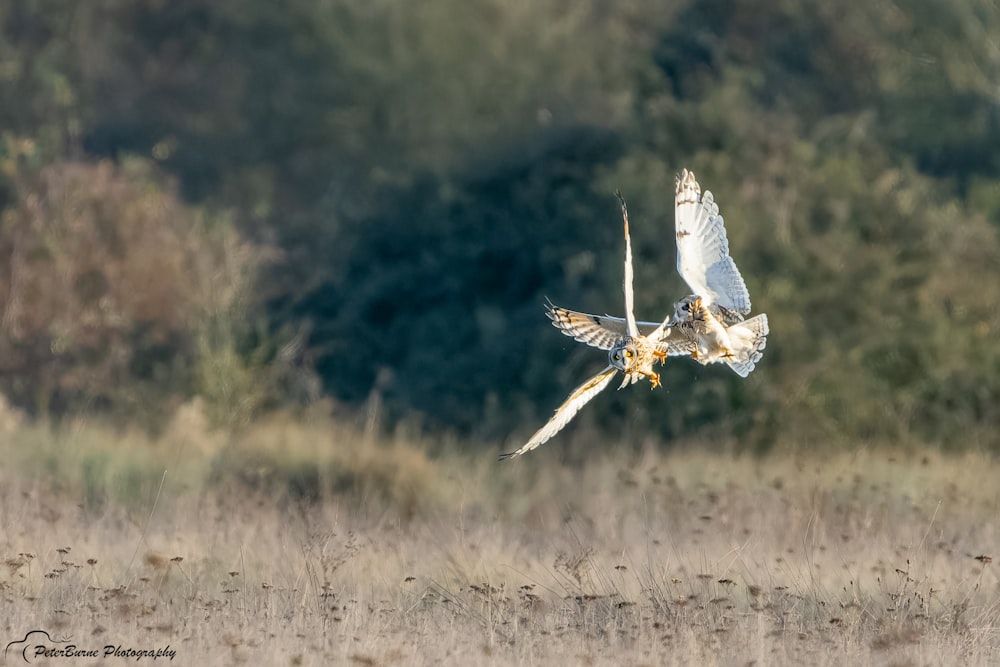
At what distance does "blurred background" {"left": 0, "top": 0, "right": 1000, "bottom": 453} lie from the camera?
1480 centimetres

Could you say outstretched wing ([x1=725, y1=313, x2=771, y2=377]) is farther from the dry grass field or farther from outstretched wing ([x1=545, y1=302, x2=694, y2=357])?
the dry grass field

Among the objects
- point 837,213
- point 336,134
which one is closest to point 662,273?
point 837,213

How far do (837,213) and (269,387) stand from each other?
5.61 m

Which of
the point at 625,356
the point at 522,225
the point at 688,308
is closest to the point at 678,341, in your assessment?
the point at 688,308

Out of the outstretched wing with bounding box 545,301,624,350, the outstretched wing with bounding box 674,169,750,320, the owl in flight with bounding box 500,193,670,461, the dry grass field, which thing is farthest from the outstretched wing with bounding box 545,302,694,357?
the dry grass field

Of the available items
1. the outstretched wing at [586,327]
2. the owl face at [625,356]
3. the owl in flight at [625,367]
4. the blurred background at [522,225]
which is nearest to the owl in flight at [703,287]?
the outstretched wing at [586,327]

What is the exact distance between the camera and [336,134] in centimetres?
2002

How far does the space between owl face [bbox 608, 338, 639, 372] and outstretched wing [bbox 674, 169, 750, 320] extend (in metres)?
0.72

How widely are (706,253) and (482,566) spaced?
2.27 metres

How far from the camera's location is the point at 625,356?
233 inches

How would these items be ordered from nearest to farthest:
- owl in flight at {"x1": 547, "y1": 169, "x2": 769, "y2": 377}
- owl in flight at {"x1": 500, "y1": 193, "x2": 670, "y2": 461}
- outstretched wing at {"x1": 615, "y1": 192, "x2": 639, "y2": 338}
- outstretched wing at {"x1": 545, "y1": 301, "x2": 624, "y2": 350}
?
1. outstretched wing at {"x1": 615, "y1": 192, "x2": 639, "y2": 338}
2. owl in flight at {"x1": 500, "y1": 193, "x2": 670, "y2": 461}
3. owl in flight at {"x1": 547, "y1": 169, "x2": 769, "y2": 377}
4. outstretched wing at {"x1": 545, "y1": 301, "x2": 624, "y2": 350}

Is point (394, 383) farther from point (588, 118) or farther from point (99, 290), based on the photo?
point (99, 290)

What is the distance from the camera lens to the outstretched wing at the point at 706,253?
6.58 m

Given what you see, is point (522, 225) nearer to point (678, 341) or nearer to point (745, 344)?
point (745, 344)
